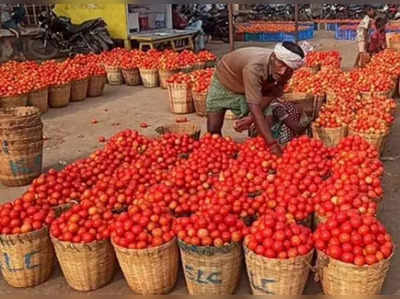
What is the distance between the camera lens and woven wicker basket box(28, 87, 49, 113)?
873 centimetres

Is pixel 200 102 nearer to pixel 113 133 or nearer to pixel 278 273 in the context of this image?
pixel 113 133

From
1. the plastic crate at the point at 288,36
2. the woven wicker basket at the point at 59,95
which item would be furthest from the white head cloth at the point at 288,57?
the plastic crate at the point at 288,36

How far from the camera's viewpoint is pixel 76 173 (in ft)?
15.1

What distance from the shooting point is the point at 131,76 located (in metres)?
11.7

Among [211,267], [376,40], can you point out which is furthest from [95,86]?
[211,267]

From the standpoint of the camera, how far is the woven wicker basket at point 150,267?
328cm

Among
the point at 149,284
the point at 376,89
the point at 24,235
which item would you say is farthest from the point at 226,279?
the point at 376,89

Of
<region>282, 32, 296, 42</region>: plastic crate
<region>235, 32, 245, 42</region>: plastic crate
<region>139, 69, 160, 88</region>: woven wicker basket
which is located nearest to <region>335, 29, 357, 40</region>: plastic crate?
<region>282, 32, 296, 42</region>: plastic crate

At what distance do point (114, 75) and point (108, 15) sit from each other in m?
4.87

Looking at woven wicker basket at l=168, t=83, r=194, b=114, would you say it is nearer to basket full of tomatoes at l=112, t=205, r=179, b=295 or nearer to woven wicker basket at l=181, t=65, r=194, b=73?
woven wicker basket at l=181, t=65, r=194, b=73

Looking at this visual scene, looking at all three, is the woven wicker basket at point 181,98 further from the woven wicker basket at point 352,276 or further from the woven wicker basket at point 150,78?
the woven wicker basket at point 352,276

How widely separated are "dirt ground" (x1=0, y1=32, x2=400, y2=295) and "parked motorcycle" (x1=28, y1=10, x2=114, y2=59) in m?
3.93

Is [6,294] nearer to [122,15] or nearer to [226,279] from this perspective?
[226,279]

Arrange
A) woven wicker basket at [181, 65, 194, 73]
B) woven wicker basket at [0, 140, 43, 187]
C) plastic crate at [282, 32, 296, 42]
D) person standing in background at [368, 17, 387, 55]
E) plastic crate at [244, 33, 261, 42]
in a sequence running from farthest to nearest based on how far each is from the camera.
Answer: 1. plastic crate at [244, 33, 261, 42]
2. plastic crate at [282, 32, 296, 42]
3. person standing in background at [368, 17, 387, 55]
4. woven wicker basket at [181, 65, 194, 73]
5. woven wicker basket at [0, 140, 43, 187]
